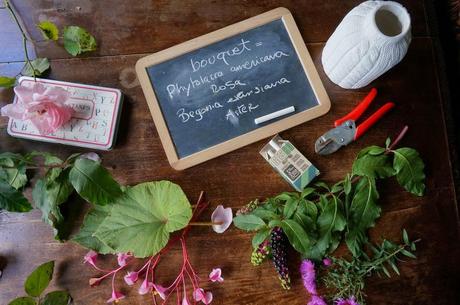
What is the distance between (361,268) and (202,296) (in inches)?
10.7

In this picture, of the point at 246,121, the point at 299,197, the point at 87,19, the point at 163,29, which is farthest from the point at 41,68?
the point at 299,197

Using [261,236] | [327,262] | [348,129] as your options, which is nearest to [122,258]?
[261,236]

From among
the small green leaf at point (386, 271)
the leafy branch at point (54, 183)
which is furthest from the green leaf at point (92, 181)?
the small green leaf at point (386, 271)

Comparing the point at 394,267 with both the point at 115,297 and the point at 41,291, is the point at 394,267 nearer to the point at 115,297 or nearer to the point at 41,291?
the point at 115,297

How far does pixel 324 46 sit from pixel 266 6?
0.13 metres

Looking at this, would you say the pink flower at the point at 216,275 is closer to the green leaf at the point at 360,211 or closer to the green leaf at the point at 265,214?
the green leaf at the point at 265,214

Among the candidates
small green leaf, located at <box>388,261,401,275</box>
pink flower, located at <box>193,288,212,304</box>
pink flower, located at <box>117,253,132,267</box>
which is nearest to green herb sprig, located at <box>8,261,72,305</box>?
pink flower, located at <box>117,253,132,267</box>

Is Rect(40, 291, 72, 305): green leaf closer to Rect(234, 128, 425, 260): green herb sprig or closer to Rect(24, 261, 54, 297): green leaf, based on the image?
Rect(24, 261, 54, 297): green leaf

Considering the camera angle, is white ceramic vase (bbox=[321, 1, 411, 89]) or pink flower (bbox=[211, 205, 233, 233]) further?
pink flower (bbox=[211, 205, 233, 233])

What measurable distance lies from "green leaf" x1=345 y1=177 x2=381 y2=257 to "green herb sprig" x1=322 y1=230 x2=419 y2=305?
2 centimetres

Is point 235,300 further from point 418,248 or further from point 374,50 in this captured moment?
point 374,50

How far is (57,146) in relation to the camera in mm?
724

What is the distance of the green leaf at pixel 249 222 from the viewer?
26.2 inches

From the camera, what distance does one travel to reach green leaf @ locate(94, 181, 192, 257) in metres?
0.65
